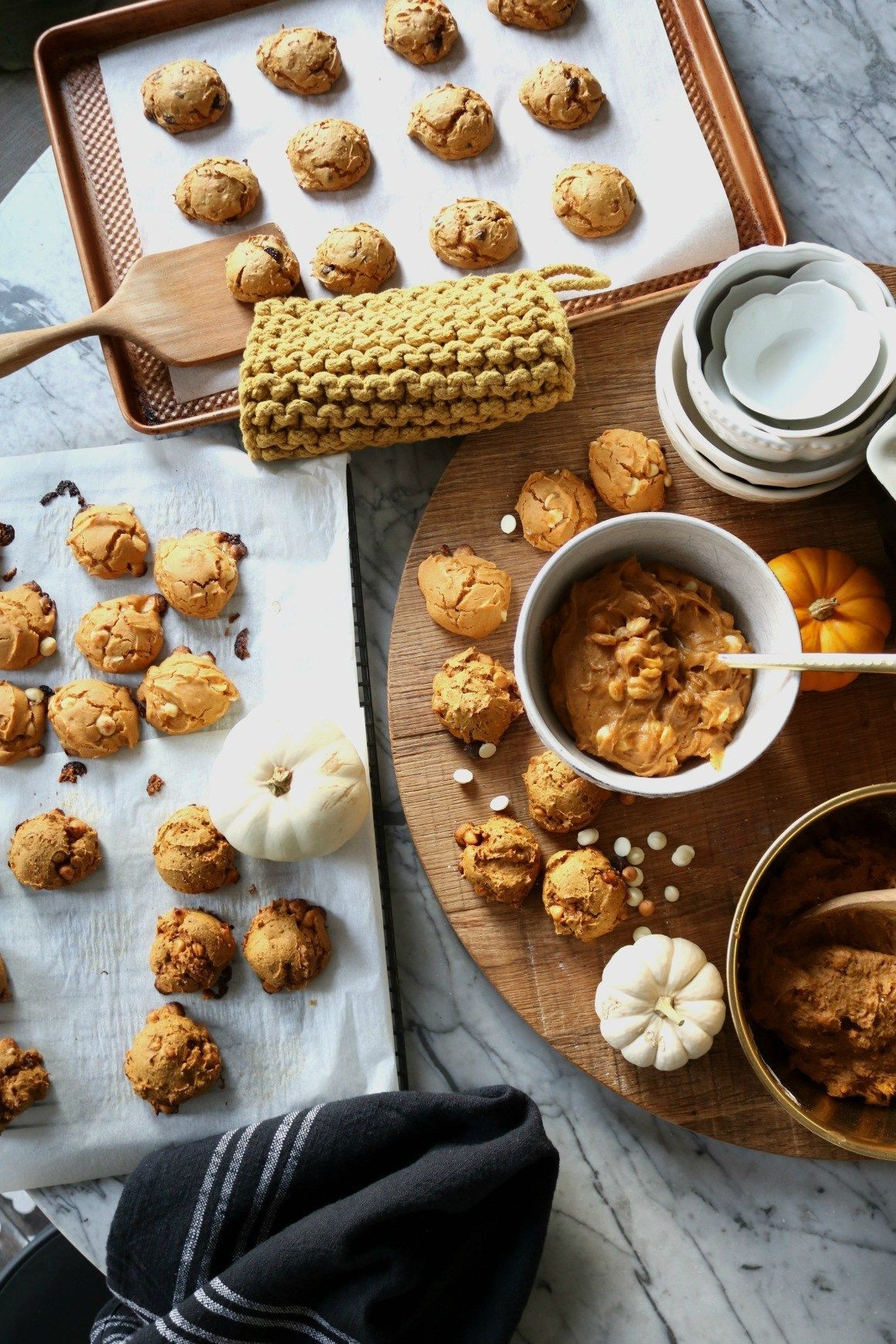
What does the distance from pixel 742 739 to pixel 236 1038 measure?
783 millimetres

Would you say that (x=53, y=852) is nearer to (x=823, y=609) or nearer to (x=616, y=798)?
(x=616, y=798)

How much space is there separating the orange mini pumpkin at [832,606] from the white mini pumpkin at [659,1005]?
40 cm

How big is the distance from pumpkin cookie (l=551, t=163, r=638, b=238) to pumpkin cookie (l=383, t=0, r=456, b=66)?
0.27 m

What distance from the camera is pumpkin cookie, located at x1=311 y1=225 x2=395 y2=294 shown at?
1399 mm

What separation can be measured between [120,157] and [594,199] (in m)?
0.71

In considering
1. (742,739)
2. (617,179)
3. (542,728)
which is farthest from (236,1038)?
(617,179)

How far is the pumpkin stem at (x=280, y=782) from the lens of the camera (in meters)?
1.31

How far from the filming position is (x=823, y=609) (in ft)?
4.25

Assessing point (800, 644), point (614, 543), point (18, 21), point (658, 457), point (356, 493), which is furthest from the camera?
point (18, 21)

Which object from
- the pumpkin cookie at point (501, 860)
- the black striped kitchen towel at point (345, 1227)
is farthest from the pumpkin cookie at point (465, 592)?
the black striped kitchen towel at point (345, 1227)

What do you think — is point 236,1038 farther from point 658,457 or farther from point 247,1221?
point 658,457

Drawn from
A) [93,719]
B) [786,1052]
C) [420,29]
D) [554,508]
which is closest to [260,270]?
[420,29]

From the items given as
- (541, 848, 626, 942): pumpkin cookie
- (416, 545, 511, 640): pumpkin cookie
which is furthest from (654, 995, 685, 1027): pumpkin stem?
(416, 545, 511, 640): pumpkin cookie

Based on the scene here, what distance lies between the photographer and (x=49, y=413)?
1554 millimetres
